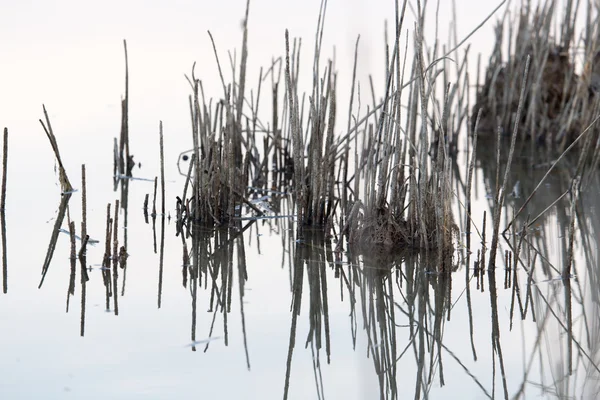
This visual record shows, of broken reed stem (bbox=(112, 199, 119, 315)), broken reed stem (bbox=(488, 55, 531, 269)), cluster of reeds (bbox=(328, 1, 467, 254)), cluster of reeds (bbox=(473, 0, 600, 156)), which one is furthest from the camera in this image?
cluster of reeds (bbox=(473, 0, 600, 156))

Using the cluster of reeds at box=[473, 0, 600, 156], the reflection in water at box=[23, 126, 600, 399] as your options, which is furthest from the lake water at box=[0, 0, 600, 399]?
the cluster of reeds at box=[473, 0, 600, 156]

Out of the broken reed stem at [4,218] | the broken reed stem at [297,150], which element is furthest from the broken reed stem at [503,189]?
the broken reed stem at [4,218]

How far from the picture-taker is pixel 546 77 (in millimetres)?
6359

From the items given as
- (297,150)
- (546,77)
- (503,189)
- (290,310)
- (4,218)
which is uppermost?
(546,77)

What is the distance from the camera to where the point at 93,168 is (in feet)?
16.5

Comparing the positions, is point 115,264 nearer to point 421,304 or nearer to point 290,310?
point 290,310

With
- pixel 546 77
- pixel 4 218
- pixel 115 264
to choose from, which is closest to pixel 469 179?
pixel 115 264

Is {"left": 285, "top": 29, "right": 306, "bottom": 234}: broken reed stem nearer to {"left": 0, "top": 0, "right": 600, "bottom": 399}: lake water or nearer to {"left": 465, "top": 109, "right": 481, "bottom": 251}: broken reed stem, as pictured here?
{"left": 0, "top": 0, "right": 600, "bottom": 399}: lake water

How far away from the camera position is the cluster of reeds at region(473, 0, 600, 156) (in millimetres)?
5770

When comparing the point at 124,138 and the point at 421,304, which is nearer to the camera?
the point at 421,304

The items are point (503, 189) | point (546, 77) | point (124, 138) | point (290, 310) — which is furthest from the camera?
point (546, 77)

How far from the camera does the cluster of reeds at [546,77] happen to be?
227 inches

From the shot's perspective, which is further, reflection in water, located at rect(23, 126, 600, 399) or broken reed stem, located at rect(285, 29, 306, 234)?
broken reed stem, located at rect(285, 29, 306, 234)

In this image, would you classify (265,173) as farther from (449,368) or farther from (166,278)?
(449,368)
